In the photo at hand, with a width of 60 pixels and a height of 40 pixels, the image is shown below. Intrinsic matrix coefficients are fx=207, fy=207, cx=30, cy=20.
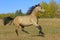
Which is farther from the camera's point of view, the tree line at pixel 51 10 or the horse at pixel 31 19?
the tree line at pixel 51 10

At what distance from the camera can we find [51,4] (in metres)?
74.5

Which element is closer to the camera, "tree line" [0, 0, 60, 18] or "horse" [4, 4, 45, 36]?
"horse" [4, 4, 45, 36]

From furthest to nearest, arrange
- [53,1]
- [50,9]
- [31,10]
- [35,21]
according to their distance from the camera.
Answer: [53,1], [50,9], [31,10], [35,21]

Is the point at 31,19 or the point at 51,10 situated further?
the point at 51,10

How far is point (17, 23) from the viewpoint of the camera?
14.5 m

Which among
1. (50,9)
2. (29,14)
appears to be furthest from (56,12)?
(29,14)

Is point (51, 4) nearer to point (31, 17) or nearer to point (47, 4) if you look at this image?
point (47, 4)

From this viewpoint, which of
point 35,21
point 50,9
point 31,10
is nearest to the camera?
point 35,21

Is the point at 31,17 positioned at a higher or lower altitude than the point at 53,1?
lower

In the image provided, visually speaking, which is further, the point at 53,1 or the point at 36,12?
the point at 53,1

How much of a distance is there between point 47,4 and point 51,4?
57.4 inches

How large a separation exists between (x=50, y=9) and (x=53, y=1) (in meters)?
7.56

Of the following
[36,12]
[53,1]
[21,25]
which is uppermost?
[53,1]

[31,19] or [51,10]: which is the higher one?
[51,10]
